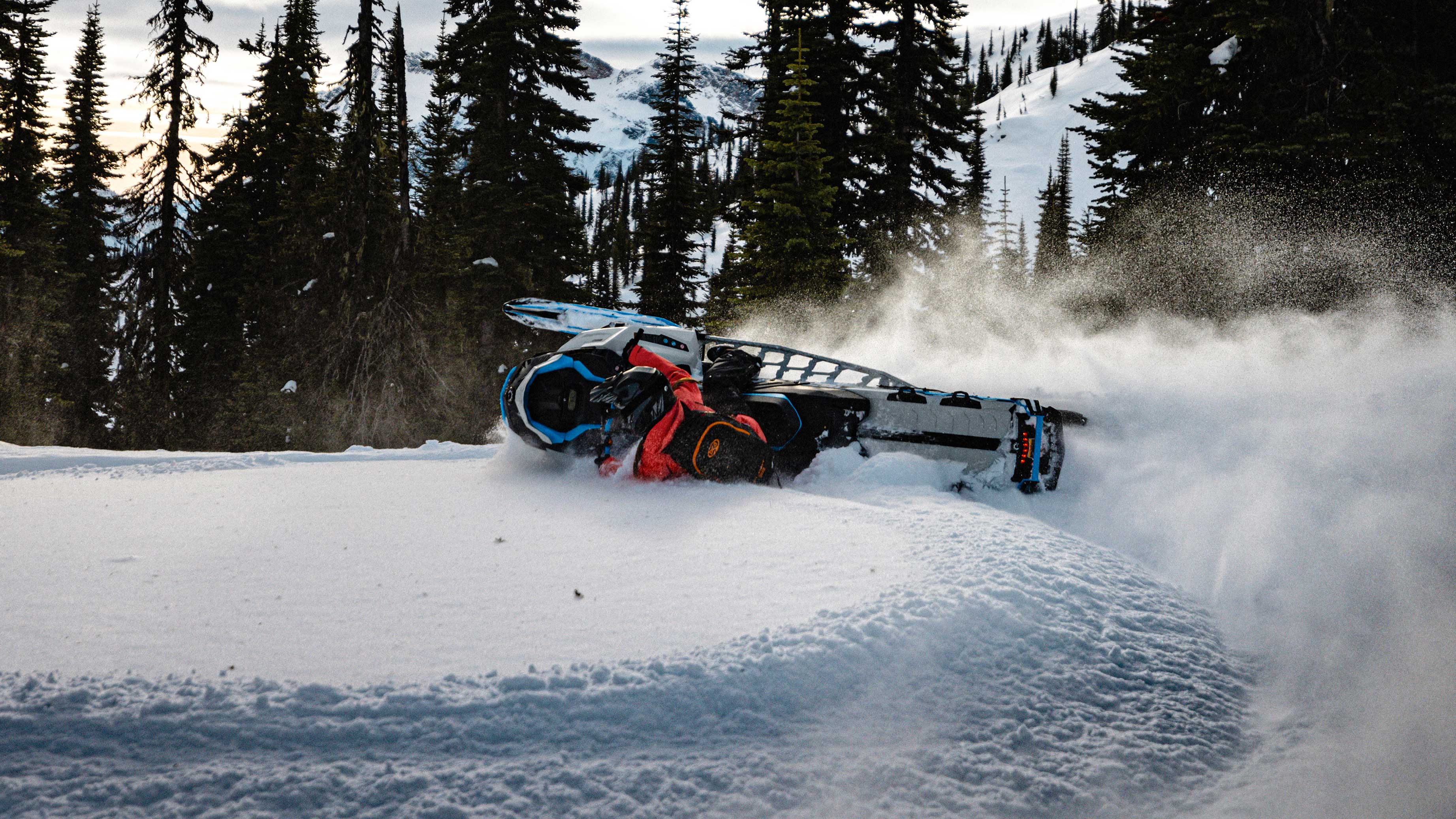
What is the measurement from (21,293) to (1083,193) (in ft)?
435

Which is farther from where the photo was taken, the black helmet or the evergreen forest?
the evergreen forest

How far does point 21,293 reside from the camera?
1838 centimetres

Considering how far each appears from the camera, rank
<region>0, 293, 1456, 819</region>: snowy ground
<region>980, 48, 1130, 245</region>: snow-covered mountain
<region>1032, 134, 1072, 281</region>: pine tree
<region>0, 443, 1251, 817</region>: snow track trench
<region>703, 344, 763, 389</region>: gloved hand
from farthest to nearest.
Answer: <region>980, 48, 1130, 245</region>: snow-covered mountain
<region>1032, 134, 1072, 281</region>: pine tree
<region>703, 344, 763, 389</region>: gloved hand
<region>0, 293, 1456, 819</region>: snowy ground
<region>0, 443, 1251, 817</region>: snow track trench

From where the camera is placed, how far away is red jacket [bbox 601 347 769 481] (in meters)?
4.97

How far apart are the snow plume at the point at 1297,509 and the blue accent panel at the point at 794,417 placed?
149 centimetres

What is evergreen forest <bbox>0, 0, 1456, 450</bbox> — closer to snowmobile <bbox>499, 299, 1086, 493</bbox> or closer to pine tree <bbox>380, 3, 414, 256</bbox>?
pine tree <bbox>380, 3, 414, 256</bbox>

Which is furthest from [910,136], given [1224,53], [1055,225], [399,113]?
[1055,225]

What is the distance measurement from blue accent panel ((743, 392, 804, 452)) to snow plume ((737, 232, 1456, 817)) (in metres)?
1.49

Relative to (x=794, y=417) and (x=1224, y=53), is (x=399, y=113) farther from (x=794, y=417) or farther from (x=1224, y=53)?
(x=1224, y=53)

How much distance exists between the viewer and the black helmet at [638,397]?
506cm

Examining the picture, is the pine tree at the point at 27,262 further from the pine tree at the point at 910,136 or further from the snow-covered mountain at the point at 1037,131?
the snow-covered mountain at the point at 1037,131

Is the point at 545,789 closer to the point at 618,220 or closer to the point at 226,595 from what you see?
the point at 226,595

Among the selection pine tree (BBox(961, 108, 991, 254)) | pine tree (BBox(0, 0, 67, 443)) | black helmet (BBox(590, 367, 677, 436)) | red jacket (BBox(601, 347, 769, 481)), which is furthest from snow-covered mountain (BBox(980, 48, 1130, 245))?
black helmet (BBox(590, 367, 677, 436))

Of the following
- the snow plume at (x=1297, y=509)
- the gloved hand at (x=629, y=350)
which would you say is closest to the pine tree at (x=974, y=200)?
the snow plume at (x=1297, y=509)
